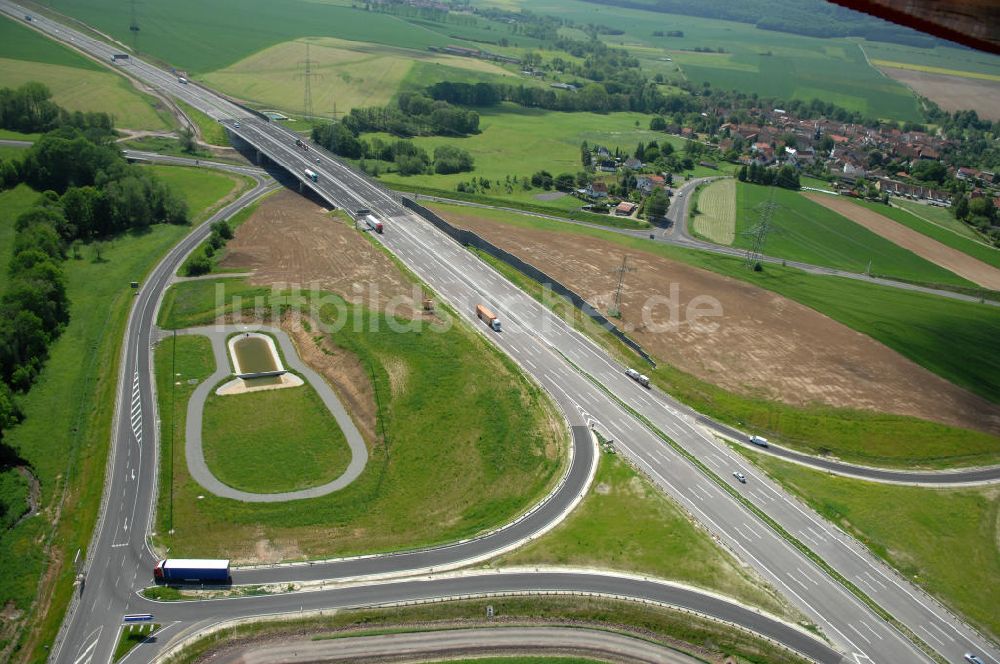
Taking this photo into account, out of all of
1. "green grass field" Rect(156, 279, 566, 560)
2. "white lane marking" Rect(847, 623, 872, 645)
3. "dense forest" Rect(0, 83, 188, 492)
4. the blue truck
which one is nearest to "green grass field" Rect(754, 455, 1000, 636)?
"white lane marking" Rect(847, 623, 872, 645)

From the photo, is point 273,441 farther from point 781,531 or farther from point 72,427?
point 781,531

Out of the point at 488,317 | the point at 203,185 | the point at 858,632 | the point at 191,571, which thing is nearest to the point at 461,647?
the point at 191,571

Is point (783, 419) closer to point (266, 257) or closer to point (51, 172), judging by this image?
point (266, 257)

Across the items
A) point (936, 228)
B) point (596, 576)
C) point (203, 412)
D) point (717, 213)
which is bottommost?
point (596, 576)

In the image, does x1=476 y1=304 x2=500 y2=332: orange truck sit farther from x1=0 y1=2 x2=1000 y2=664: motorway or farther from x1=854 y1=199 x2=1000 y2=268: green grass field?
x1=854 y1=199 x2=1000 y2=268: green grass field

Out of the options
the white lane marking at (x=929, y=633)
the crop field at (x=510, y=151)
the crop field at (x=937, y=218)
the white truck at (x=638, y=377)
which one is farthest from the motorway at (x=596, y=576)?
the crop field at (x=937, y=218)

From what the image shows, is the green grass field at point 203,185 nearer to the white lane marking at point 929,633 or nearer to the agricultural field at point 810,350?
the agricultural field at point 810,350
